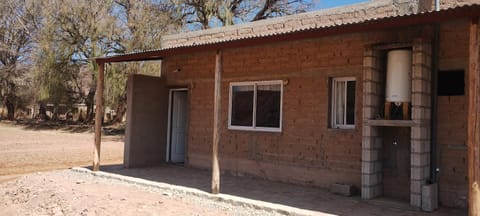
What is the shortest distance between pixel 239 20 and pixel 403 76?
20795 mm

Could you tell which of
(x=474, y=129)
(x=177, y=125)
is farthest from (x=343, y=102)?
(x=177, y=125)

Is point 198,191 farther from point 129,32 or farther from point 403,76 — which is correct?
point 129,32

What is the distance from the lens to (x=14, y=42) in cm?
3644

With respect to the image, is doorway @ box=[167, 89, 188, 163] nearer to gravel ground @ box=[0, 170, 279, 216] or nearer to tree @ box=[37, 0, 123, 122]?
gravel ground @ box=[0, 170, 279, 216]

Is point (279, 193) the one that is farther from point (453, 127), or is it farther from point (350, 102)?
point (453, 127)

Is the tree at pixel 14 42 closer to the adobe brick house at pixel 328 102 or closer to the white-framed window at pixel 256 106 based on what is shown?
the adobe brick house at pixel 328 102

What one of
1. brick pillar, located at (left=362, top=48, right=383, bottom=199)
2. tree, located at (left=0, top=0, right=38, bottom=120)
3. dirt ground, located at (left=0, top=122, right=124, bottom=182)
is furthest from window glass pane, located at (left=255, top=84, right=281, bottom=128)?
tree, located at (left=0, top=0, right=38, bottom=120)

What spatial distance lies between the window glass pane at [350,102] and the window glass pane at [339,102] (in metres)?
0.11

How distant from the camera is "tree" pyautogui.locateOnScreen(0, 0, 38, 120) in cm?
3334

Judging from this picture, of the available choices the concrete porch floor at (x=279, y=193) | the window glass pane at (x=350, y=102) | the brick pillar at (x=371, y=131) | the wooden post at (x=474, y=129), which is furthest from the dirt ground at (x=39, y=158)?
the wooden post at (x=474, y=129)

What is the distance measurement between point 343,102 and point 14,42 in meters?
36.0

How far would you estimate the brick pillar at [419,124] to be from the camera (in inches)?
263

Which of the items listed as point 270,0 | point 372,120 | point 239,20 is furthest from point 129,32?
point 372,120

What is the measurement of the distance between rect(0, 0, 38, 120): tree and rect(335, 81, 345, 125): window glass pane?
29280mm
